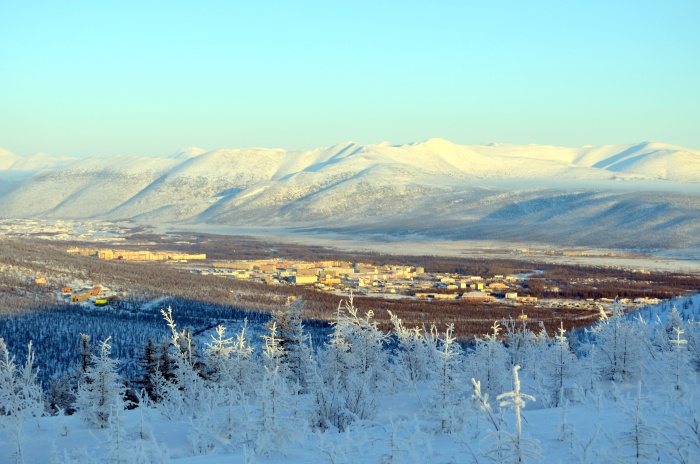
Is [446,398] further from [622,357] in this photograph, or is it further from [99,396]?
[99,396]

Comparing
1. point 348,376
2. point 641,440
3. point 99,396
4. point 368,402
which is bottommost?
point 99,396

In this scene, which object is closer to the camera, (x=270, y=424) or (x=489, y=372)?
(x=270, y=424)

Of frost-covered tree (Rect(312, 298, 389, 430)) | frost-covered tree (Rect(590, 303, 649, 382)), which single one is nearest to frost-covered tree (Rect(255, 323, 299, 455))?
frost-covered tree (Rect(312, 298, 389, 430))

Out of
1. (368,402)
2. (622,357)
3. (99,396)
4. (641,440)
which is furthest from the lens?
(622,357)

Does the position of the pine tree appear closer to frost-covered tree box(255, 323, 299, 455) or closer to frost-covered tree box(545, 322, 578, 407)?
frost-covered tree box(255, 323, 299, 455)

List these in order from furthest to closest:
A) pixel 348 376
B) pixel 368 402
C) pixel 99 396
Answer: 1. pixel 348 376
2. pixel 99 396
3. pixel 368 402

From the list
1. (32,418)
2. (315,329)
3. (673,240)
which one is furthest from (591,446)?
(673,240)

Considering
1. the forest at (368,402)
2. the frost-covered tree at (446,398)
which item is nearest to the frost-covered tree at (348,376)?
the forest at (368,402)

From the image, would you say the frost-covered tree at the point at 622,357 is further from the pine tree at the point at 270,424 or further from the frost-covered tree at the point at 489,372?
the pine tree at the point at 270,424

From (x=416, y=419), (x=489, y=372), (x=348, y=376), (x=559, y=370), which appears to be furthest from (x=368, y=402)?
(x=559, y=370)
